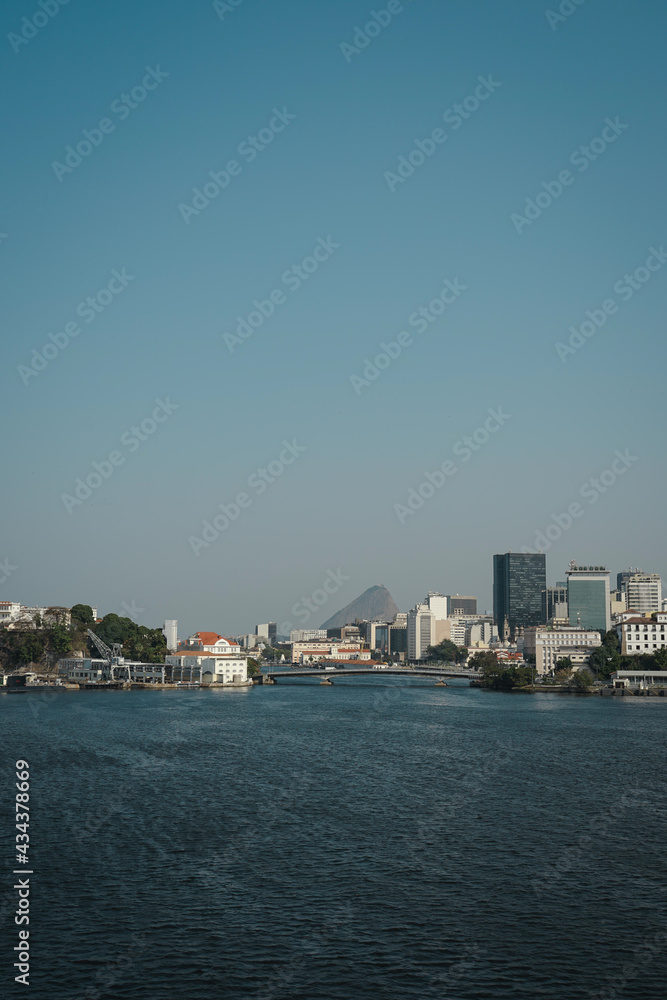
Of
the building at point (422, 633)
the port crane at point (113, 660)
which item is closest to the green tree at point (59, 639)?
the port crane at point (113, 660)

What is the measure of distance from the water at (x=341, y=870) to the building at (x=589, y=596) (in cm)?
12399

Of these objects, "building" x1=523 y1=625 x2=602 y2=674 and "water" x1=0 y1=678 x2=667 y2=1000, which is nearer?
"water" x1=0 y1=678 x2=667 y2=1000

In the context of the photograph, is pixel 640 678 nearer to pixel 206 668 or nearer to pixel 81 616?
pixel 206 668

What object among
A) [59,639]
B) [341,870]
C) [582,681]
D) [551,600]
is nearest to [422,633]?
[551,600]

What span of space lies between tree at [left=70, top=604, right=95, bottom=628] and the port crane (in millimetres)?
1771

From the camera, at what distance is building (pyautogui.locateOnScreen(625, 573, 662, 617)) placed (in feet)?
484

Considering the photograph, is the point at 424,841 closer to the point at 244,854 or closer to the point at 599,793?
the point at 244,854

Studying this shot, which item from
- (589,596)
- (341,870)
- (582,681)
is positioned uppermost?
(589,596)

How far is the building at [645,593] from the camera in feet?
484

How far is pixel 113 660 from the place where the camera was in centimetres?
7888

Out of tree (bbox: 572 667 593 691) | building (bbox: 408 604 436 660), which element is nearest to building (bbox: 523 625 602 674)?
tree (bbox: 572 667 593 691)

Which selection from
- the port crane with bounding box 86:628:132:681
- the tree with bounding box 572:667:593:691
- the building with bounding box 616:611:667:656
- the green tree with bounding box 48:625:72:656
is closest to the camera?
the tree with bounding box 572:667:593:691

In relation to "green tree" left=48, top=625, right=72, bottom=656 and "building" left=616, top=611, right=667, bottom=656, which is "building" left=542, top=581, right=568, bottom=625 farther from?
"green tree" left=48, top=625, right=72, bottom=656

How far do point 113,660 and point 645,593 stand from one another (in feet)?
329
